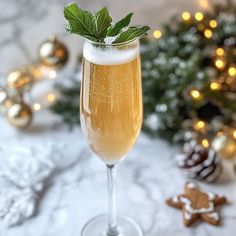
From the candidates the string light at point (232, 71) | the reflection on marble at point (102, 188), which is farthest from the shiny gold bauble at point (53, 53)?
the string light at point (232, 71)

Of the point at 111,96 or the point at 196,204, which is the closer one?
the point at 111,96

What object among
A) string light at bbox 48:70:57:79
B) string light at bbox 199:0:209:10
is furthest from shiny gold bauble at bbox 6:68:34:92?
string light at bbox 199:0:209:10

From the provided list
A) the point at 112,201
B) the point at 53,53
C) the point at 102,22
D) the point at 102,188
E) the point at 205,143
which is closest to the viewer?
the point at 102,22

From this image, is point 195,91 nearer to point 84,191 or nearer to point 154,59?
point 154,59

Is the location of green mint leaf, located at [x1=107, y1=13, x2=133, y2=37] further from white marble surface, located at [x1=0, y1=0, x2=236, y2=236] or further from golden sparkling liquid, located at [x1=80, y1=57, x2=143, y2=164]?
white marble surface, located at [x1=0, y1=0, x2=236, y2=236]

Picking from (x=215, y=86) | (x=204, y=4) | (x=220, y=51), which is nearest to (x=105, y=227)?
(x=215, y=86)

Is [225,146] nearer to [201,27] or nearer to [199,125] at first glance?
[199,125]
